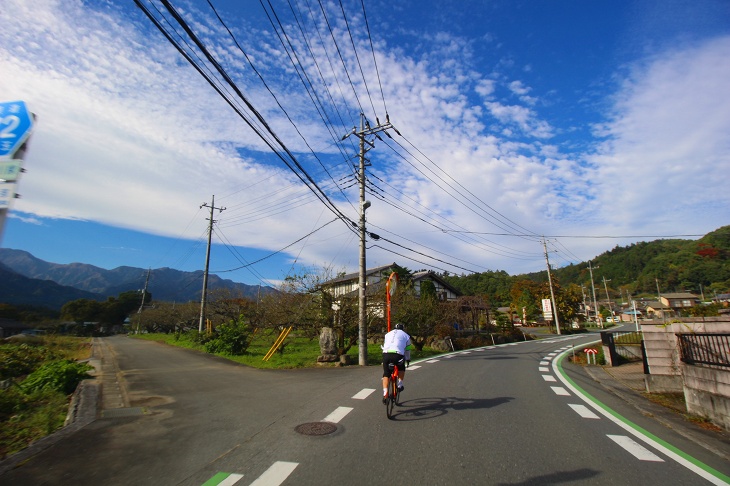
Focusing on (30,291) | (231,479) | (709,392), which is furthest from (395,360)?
(30,291)

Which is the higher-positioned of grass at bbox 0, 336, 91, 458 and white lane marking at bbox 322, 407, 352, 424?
grass at bbox 0, 336, 91, 458

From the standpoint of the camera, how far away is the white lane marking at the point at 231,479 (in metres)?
3.18

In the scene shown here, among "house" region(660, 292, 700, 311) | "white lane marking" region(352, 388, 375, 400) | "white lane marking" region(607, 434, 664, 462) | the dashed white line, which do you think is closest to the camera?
"white lane marking" region(607, 434, 664, 462)

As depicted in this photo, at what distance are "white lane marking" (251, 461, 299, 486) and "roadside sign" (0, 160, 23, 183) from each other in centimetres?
399

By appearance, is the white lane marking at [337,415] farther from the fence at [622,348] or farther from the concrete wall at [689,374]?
the fence at [622,348]

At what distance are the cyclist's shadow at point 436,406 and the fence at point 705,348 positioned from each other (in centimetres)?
349

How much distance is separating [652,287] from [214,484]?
381 ft

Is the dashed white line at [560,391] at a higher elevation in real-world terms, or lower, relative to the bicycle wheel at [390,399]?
lower

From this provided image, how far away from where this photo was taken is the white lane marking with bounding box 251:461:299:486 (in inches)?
126

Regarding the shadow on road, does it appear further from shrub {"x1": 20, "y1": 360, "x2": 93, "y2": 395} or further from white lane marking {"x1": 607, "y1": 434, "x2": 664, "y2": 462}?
shrub {"x1": 20, "y1": 360, "x2": 93, "y2": 395}

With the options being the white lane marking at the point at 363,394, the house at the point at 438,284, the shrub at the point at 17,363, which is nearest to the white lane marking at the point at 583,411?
the white lane marking at the point at 363,394

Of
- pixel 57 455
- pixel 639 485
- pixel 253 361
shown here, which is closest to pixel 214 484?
pixel 57 455

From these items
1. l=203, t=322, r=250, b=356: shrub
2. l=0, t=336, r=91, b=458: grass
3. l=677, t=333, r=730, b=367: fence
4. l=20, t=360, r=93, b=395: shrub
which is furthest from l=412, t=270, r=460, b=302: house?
l=0, t=336, r=91, b=458: grass

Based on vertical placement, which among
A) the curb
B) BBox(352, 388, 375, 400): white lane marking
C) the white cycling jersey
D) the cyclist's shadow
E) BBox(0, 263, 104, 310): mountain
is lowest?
the curb
